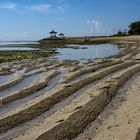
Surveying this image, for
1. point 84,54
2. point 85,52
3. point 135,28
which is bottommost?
point 85,52

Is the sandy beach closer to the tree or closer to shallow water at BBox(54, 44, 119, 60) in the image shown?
shallow water at BBox(54, 44, 119, 60)

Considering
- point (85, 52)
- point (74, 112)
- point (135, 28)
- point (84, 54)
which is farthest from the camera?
point (135, 28)

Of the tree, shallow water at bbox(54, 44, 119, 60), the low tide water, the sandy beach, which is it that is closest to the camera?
the sandy beach

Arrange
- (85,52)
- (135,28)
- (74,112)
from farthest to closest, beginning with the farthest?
(135,28)
(85,52)
(74,112)

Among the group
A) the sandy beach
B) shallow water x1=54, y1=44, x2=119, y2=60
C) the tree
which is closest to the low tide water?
shallow water x1=54, y1=44, x2=119, y2=60

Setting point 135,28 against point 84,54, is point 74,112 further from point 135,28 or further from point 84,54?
point 135,28

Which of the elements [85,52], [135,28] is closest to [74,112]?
[85,52]

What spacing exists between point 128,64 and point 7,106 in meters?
12.9

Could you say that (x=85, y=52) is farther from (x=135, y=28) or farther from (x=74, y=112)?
(x=135, y=28)

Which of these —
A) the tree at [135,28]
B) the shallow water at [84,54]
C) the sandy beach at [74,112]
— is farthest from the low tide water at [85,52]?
the tree at [135,28]

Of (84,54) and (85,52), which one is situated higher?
(84,54)

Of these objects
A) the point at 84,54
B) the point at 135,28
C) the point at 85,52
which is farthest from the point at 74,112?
the point at 135,28

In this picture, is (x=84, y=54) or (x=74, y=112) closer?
(x=74, y=112)

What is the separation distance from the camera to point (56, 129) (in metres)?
8.85
